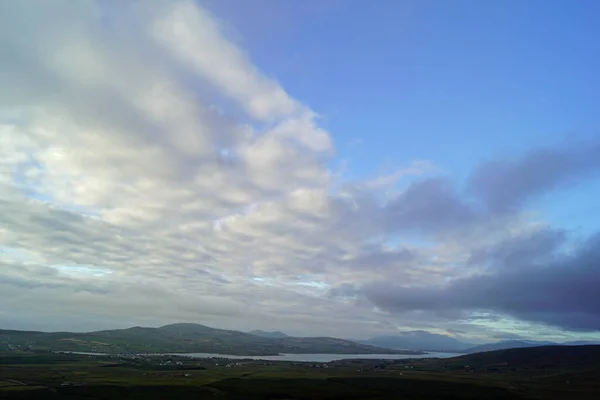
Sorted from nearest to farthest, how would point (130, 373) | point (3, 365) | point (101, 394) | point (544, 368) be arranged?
1. point (101, 394)
2. point (130, 373)
3. point (3, 365)
4. point (544, 368)

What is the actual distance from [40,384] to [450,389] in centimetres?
10385

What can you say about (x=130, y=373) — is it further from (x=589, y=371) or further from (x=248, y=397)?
(x=589, y=371)

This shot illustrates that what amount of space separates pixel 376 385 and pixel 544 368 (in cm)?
11342

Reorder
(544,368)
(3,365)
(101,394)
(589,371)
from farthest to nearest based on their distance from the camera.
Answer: (544,368) → (589,371) → (3,365) → (101,394)

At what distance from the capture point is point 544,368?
19438cm

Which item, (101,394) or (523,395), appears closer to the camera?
(101,394)

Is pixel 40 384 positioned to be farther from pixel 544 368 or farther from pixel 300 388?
pixel 544 368

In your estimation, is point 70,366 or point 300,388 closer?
point 300,388

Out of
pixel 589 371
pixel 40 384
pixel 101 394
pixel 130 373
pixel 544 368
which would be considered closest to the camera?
pixel 101 394

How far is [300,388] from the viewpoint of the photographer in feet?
371

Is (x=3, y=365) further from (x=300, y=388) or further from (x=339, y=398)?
(x=339, y=398)

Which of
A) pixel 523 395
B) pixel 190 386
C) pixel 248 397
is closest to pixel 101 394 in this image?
pixel 190 386

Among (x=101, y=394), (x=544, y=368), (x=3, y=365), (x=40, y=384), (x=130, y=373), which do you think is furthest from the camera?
(x=544, y=368)

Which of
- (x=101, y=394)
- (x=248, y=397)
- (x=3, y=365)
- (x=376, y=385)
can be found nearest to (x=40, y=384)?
(x=101, y=394)
